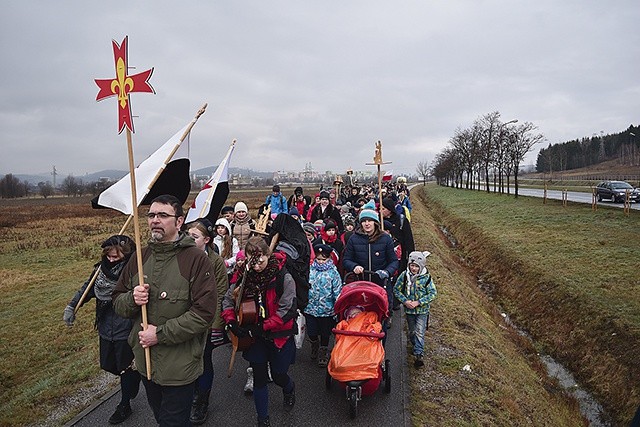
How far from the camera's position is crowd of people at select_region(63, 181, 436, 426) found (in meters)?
2.98

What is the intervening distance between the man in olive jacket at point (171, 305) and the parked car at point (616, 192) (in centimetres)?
3241

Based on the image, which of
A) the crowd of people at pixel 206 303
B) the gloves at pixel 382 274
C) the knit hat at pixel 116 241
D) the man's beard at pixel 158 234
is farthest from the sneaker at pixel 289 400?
the man's beard at pixel 158 234

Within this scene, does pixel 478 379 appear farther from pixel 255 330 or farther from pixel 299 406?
pixel 255 330

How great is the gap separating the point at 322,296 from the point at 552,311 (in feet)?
25.2

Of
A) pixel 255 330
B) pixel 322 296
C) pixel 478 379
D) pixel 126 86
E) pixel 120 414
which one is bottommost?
pixel 478 379

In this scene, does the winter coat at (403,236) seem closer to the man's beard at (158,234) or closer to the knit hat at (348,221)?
the knit hat at (348,221)

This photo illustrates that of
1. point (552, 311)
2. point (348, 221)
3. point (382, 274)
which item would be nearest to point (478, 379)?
point (382, 274)

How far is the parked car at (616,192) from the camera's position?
2784 cm

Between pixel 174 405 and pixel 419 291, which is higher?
pixel 419 291

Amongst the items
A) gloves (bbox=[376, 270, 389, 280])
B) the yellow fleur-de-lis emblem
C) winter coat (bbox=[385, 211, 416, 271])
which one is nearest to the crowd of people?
gloves (bbox=[376, 270, 389, 280])

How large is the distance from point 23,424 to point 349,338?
3.91m

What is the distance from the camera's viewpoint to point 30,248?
20.3 metres

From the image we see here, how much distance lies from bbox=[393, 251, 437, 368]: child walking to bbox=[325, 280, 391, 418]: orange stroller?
0.86 m

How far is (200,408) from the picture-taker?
4500 millimetres
